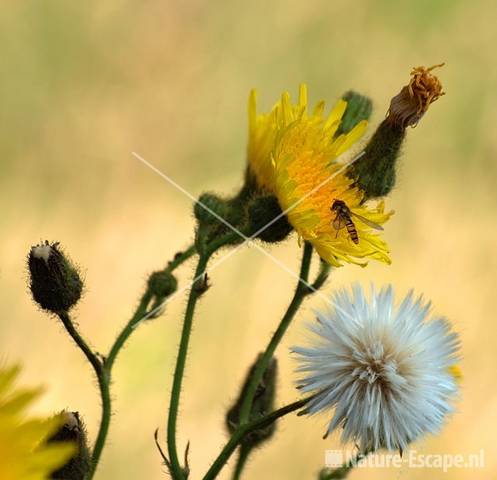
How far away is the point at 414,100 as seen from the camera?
64cm

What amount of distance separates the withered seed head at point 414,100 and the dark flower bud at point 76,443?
288 millimetres

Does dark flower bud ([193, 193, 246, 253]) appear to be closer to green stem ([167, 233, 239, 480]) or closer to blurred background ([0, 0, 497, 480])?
green stem ([167, 233, 239, 480])

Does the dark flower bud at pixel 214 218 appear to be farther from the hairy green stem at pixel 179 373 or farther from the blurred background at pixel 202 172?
the blurred background at pixel 202 172

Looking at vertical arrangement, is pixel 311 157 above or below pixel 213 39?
below

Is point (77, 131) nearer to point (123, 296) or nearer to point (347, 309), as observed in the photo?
point (123, 296)

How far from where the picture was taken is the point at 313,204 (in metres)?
0.65

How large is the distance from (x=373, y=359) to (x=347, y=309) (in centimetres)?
3

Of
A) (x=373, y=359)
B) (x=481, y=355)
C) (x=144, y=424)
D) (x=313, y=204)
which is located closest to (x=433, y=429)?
(x=373, y=359)

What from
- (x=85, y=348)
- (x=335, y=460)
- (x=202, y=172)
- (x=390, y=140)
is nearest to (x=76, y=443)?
(x=85, y=348)

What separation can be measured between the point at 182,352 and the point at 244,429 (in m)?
0.06

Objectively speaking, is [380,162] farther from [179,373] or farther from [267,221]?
[179,373]

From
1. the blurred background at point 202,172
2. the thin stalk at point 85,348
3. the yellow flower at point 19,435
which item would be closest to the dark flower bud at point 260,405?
the thin stalk at point 85,348

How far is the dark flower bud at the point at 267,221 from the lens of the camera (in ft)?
2.05

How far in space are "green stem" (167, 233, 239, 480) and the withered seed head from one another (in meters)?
0.13
